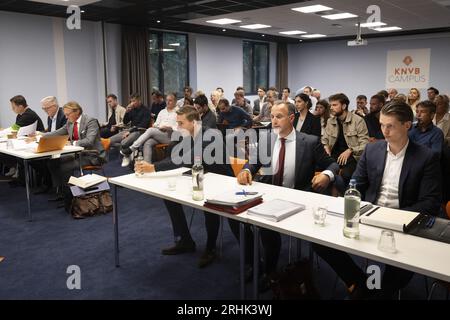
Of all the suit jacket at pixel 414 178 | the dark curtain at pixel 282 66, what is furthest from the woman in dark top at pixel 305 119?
the dark curtain at pixel 282 66

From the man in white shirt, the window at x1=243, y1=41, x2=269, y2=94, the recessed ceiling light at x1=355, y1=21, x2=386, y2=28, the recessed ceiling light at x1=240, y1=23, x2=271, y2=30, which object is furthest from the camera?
the window at x1=243, y1=41, x2=269, y2=94

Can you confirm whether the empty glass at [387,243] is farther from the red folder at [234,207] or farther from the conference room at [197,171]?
the red folder at [234,207]

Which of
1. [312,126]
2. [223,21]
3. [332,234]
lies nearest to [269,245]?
[332,234]

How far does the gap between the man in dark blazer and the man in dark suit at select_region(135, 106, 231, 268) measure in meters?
1.78

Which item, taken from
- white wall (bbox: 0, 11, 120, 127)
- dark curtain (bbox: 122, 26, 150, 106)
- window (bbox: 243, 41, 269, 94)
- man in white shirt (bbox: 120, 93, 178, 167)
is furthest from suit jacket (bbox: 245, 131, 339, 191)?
window (bbox: 243, 41, 269, 94)

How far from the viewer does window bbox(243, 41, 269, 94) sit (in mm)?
13367

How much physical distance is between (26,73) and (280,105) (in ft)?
22.4

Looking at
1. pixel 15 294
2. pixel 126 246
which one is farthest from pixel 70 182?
pixel 15 294

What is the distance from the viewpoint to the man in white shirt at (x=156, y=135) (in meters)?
6.50

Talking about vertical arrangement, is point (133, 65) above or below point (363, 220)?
above

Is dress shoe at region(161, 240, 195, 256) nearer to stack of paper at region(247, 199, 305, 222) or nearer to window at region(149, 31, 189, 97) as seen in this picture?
stack of paper at region(247, 199, 305, 222)

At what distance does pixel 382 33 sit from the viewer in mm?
11953

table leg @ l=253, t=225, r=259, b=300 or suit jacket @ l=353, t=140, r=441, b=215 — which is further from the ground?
suit jacket @ l=353, t=140, r=441, b=215
